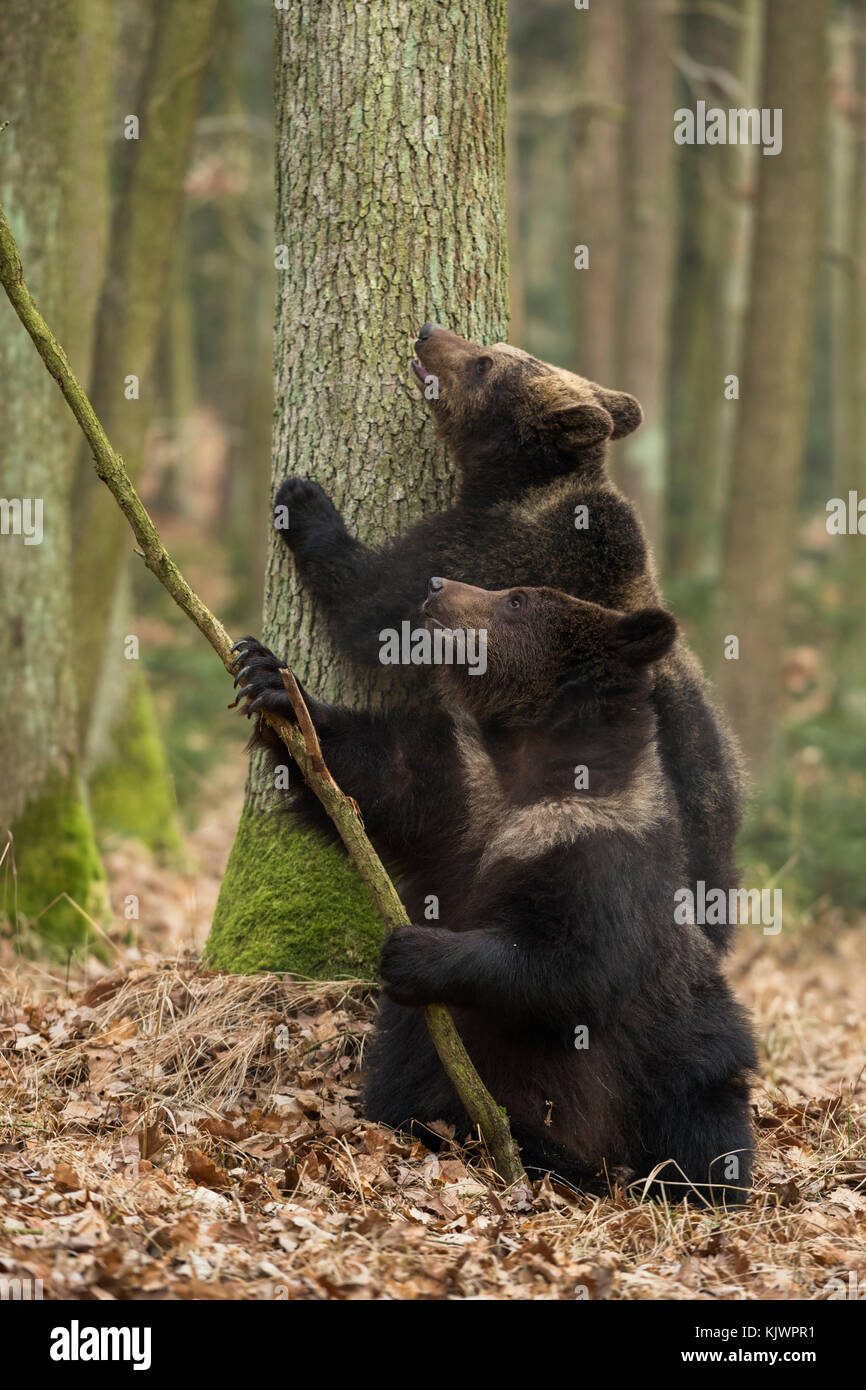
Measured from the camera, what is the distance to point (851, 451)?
772 inches

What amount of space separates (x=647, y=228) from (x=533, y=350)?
16.0 metres

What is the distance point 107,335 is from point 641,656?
5.82m

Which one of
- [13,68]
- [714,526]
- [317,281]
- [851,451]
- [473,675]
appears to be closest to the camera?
[473,675]

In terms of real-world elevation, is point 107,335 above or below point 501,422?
above

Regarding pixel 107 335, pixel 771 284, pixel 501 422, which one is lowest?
A: pixel 501 422

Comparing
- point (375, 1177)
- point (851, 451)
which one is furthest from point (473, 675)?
point (851, 451)

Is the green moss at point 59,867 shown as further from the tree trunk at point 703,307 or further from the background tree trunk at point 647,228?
the tree trunk at point 703,307

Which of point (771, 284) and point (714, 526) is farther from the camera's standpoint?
point (714, 526)

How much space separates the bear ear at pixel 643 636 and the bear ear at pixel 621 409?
5.99 feet

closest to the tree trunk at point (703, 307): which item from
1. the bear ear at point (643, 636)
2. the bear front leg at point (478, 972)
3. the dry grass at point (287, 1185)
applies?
the bear ear at point (643, 636)

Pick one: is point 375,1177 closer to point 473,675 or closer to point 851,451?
point 473,675

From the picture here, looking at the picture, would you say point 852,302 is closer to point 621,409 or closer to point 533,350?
point 533,350

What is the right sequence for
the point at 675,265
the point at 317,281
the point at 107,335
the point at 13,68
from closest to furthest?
the point at 317,281, the point at 13,68, the point at 107,335, the point at 675,265

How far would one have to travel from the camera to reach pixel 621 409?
6832mm
